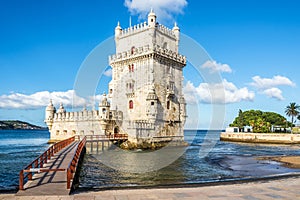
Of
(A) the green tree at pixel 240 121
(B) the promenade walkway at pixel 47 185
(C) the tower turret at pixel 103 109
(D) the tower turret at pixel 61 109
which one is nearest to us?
(B) the promenade walkway at pixel 47 185

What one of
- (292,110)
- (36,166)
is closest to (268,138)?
(292,110)

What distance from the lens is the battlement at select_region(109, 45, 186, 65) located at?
4225 centimetres

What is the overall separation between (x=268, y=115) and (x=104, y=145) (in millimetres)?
75956

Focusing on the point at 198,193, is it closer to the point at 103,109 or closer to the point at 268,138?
the point at 103,109

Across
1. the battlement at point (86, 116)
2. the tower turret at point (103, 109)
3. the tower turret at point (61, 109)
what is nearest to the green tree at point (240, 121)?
the battlement at point (86, 116)

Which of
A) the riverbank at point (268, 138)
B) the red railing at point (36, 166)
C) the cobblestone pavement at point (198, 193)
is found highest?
the red railing at point (36, 166)

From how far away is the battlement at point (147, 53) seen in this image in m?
42.2

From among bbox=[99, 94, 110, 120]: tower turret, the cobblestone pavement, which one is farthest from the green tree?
the cobblestone pavement

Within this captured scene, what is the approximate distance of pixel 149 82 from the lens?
42.3 m

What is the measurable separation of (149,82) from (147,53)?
160 inches

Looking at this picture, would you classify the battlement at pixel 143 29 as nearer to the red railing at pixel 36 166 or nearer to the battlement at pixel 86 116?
the battlement at pixel 86 116

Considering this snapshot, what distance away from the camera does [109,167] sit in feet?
84.3

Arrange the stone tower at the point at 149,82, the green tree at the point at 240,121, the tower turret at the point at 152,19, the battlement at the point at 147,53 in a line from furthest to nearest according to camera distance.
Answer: the green tree at the point at 240,121 < the tower turret at the point at 152,19 < the battlement at the point at 147,53 < the stone tower at the point at 149,82

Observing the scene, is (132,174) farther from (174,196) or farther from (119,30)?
(119,30)
